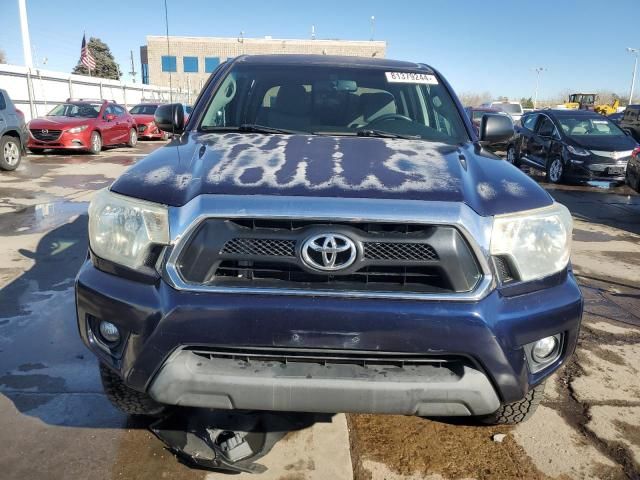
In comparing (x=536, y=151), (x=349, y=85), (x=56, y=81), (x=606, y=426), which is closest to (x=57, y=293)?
(x=349, y=85)

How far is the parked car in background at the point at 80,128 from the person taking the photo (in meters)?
14.4

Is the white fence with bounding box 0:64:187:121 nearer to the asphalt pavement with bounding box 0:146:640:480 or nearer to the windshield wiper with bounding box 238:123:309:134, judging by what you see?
the asphalt pavement with bounding box 0:146:640:480

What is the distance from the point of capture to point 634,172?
29.7 ft

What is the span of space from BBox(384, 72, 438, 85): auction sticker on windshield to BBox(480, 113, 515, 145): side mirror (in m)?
0.45

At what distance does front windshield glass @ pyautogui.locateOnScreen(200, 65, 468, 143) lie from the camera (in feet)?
10.7

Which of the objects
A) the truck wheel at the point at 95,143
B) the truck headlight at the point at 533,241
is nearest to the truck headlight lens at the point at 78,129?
the truck wheel at the point at 95,143

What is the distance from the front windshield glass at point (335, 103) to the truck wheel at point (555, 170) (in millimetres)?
9262

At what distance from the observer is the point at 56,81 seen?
22.0 metres

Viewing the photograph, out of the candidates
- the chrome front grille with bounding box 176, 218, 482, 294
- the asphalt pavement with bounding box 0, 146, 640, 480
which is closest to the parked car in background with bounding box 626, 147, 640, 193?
the asphalt pavement with bounding box 0, 146, 640, 480

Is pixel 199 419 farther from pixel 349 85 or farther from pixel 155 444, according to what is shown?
pixel 349 85

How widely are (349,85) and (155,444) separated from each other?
7.95ft

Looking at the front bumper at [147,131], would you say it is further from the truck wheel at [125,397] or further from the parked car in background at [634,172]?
the truck wheel at [125,397]

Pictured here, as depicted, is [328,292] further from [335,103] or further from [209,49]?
[209,49]

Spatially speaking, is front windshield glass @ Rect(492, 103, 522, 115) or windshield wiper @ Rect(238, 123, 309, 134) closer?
windshield wiper @ Rect(238, 123, 309, 134)
